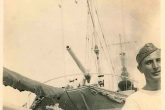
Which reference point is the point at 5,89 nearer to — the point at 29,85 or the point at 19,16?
the point at 29,85

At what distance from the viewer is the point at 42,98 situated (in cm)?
148

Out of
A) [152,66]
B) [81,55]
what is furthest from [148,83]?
[81,55]

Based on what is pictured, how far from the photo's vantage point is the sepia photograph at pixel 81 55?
149cm

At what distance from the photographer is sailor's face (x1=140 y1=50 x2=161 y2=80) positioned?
1503mm

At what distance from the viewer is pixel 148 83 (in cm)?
150

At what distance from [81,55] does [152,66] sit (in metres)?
0.24

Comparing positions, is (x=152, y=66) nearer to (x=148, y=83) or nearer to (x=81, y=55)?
(x=148, y=83)

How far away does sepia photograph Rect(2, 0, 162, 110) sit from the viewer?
1.49m

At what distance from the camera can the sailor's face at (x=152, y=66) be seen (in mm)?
1503

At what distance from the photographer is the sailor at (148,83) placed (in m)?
1.50

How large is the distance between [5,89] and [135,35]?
477 millimetres

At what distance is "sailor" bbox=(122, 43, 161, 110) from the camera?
1.50 meters

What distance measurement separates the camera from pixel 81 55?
1504 millimetres

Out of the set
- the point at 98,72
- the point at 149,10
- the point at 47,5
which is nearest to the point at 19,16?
the point at 47,5
